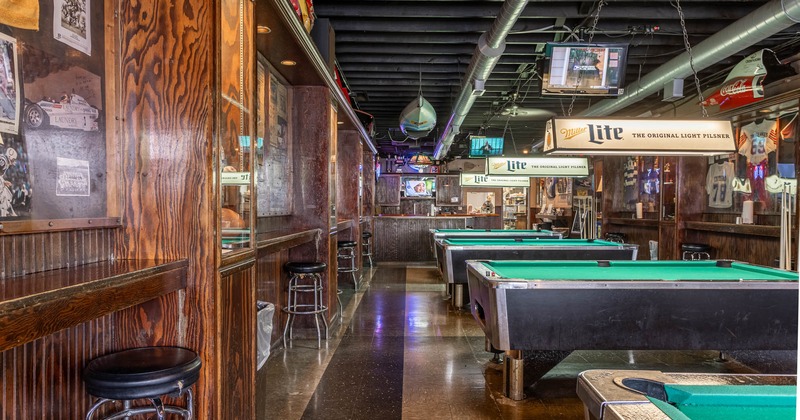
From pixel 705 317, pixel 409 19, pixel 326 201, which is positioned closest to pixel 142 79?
pixel 326 201

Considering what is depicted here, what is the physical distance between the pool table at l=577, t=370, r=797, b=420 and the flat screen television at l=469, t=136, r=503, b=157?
32.6ft

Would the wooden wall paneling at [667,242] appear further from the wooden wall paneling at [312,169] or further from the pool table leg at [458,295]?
the wooden wall paneling at [312,169]

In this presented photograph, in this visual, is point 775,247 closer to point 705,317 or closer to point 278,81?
point 705,317

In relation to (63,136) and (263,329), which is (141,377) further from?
(263,329)

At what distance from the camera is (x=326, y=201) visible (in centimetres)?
518

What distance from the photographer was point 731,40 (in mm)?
4801

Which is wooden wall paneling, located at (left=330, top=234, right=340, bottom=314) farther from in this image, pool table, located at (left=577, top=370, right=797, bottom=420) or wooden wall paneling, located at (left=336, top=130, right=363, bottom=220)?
pool table, located at (left=577, top=370, right=797, bottom=420)

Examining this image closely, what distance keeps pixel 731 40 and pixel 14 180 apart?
18.8ft

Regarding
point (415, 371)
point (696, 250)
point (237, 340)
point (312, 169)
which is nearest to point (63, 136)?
point (237, 340)

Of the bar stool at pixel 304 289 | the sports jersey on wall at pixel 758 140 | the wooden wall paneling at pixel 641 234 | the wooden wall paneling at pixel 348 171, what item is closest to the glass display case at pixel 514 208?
the wooden wall paneling at pixel 641 234

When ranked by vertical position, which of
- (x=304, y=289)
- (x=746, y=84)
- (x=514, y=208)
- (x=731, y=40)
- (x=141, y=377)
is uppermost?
(x=731, y=40)

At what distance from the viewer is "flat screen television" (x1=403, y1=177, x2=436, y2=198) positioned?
1642 cm

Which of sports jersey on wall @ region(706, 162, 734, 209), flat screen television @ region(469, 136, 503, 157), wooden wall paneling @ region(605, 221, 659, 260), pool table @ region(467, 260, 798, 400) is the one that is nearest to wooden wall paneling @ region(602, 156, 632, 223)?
wooden wall paneling @ region(605, 221, 659, 260)

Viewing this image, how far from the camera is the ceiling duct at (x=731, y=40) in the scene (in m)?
4.10
